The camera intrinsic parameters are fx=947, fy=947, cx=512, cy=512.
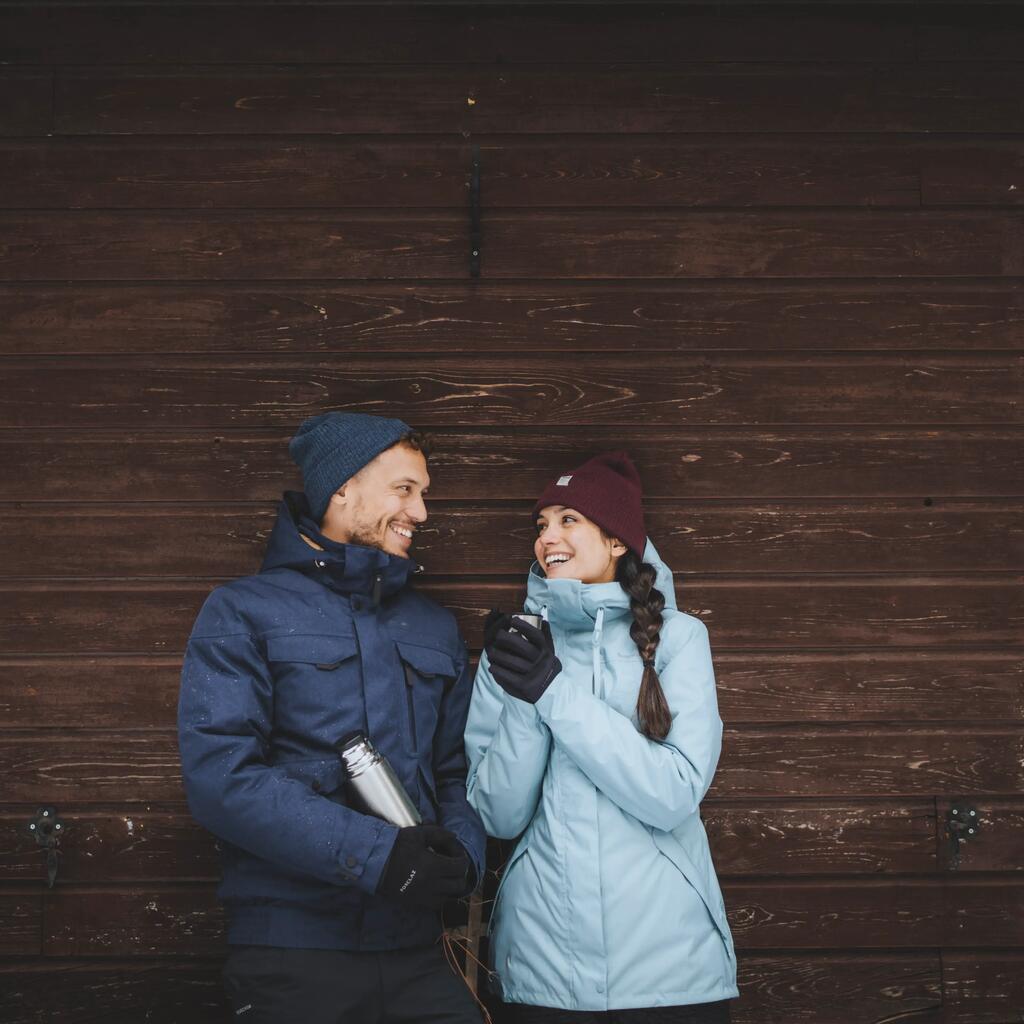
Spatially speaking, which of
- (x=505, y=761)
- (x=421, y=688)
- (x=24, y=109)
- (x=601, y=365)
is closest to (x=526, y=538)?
(x=601, y=365)

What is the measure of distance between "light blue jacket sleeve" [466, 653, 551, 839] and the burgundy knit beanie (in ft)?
1.65

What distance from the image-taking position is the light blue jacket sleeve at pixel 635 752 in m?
2.34

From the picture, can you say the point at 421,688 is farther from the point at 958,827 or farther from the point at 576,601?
the point at 958,827

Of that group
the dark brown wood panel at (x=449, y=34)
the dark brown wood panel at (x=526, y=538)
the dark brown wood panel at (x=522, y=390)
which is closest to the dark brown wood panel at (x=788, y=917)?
the dark brown wood panel at (x=526, y=538)

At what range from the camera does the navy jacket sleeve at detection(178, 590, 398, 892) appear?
221cm

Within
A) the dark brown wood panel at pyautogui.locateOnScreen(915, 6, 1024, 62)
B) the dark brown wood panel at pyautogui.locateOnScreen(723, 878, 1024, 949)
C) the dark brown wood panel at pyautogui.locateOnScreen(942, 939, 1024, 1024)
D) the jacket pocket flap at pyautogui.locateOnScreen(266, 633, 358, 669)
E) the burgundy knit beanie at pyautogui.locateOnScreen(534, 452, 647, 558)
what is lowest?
the dark brown wood panel at pyautogui.locateOnScreen(942, 939, 1024, 1024)

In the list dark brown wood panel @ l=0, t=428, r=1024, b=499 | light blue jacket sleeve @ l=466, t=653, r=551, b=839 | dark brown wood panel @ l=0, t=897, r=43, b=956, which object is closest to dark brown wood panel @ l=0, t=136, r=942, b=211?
dark brown wood panel @ l=0, t=428, r=1024, b=499

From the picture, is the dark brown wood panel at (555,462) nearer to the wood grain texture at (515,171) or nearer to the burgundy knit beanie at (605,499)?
the burgundy knit beanie at (605,499)

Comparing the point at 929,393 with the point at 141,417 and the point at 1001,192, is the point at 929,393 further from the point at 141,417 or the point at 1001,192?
the point at 141,417

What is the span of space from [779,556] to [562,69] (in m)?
1.82

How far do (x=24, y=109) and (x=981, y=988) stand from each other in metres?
4.32

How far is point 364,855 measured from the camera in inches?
86.9

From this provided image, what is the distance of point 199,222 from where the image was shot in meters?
3.20

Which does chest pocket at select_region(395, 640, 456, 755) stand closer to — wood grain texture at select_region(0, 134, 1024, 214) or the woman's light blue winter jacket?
the woman's light blue winter jacket
